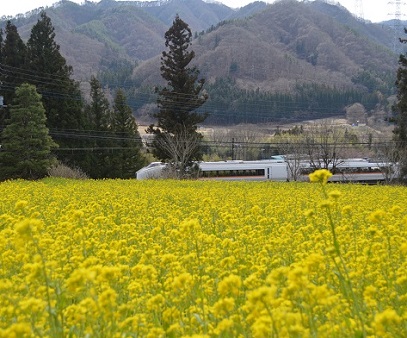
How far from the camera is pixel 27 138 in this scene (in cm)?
3088

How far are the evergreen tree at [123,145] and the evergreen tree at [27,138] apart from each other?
15943 mm

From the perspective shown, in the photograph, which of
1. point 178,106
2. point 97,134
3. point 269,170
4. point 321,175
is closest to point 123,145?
point 97,134

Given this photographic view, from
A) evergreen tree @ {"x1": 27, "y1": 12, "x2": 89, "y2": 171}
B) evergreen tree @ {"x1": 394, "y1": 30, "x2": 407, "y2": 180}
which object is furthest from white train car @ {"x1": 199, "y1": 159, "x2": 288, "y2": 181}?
evergreen tree @ {"x1": 394, "y1": 30, "x2": 407, "y2": 180}

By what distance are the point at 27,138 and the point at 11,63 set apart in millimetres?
17261

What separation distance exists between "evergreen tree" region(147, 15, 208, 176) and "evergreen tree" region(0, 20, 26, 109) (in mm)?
10935

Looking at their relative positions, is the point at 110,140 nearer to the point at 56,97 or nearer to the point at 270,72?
the point at 56,97

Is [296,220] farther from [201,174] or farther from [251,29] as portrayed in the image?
[251,29]

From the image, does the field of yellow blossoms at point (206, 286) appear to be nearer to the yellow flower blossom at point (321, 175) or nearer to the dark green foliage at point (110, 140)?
the yellow flower blossom at point (321, 175)

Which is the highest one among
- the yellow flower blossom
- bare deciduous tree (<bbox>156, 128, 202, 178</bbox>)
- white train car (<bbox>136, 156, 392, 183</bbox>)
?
the yellow flower blossom

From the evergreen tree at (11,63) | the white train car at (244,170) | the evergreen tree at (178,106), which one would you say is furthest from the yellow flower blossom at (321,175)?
the white train car at (244,170)

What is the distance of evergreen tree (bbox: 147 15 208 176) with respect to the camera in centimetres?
4394

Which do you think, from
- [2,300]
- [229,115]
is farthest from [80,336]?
[229,115]

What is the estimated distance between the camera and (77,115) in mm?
45344

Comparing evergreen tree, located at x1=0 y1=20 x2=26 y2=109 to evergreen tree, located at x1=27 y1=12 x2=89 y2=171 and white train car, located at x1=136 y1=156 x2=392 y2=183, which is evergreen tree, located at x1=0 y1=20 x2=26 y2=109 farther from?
white train car, located at x1=136 y1=156 x2=392 y2=183
